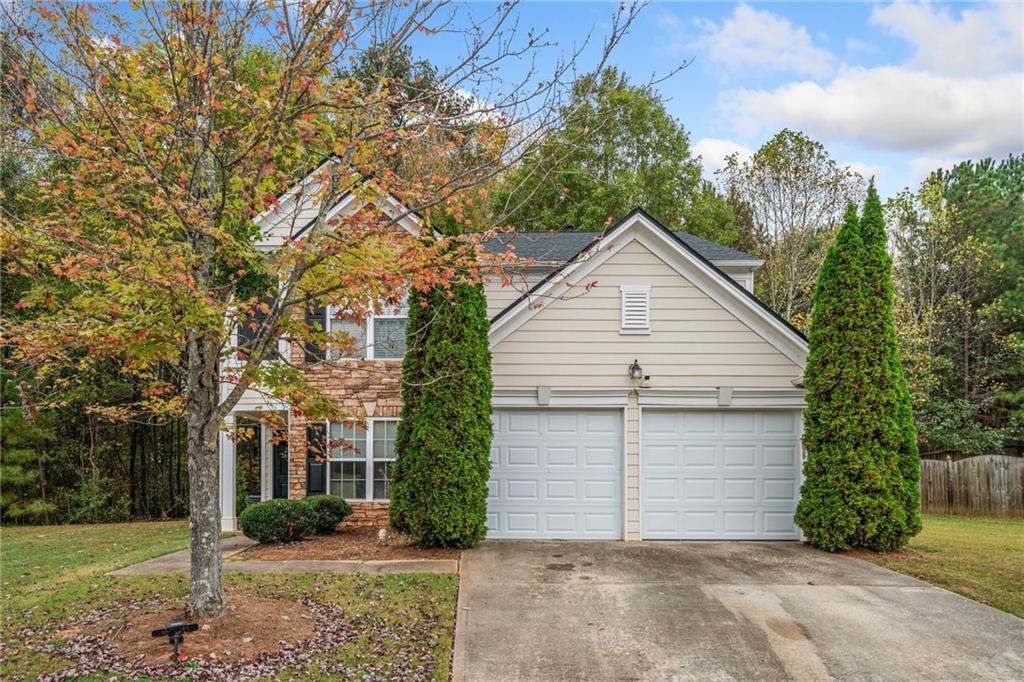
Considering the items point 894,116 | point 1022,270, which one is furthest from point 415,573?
point 1022,270

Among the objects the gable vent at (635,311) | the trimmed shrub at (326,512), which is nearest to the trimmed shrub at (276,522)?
the trimmed shrub at (326,512)

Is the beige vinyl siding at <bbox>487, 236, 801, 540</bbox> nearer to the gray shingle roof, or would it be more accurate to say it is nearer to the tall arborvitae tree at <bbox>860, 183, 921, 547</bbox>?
the tall arborvitae tree at <bbox>860, 183, 921, 547</bbox>

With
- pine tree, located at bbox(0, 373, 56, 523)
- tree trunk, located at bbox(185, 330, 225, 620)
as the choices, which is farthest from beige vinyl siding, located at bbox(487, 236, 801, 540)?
pine tree, located at bbox(0, 373, 56, 523)

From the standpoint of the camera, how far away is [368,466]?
12477mm

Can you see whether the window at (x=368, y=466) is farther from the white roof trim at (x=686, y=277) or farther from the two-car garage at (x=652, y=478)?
the white roof trim at (x=686, y=277)

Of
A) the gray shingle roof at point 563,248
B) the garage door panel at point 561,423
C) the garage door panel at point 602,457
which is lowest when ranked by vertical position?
the garage door panel at point 602,457

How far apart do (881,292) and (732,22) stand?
14.7 feet

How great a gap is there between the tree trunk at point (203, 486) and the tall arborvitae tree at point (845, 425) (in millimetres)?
7794

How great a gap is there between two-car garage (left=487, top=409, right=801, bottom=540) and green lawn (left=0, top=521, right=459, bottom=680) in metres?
3.14

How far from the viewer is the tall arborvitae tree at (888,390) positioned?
975cm

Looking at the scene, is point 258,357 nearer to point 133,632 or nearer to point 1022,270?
point 133,632

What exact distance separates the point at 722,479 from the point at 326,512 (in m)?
6.28

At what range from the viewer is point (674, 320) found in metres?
11.2

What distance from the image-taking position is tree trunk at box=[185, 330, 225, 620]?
6344mm
